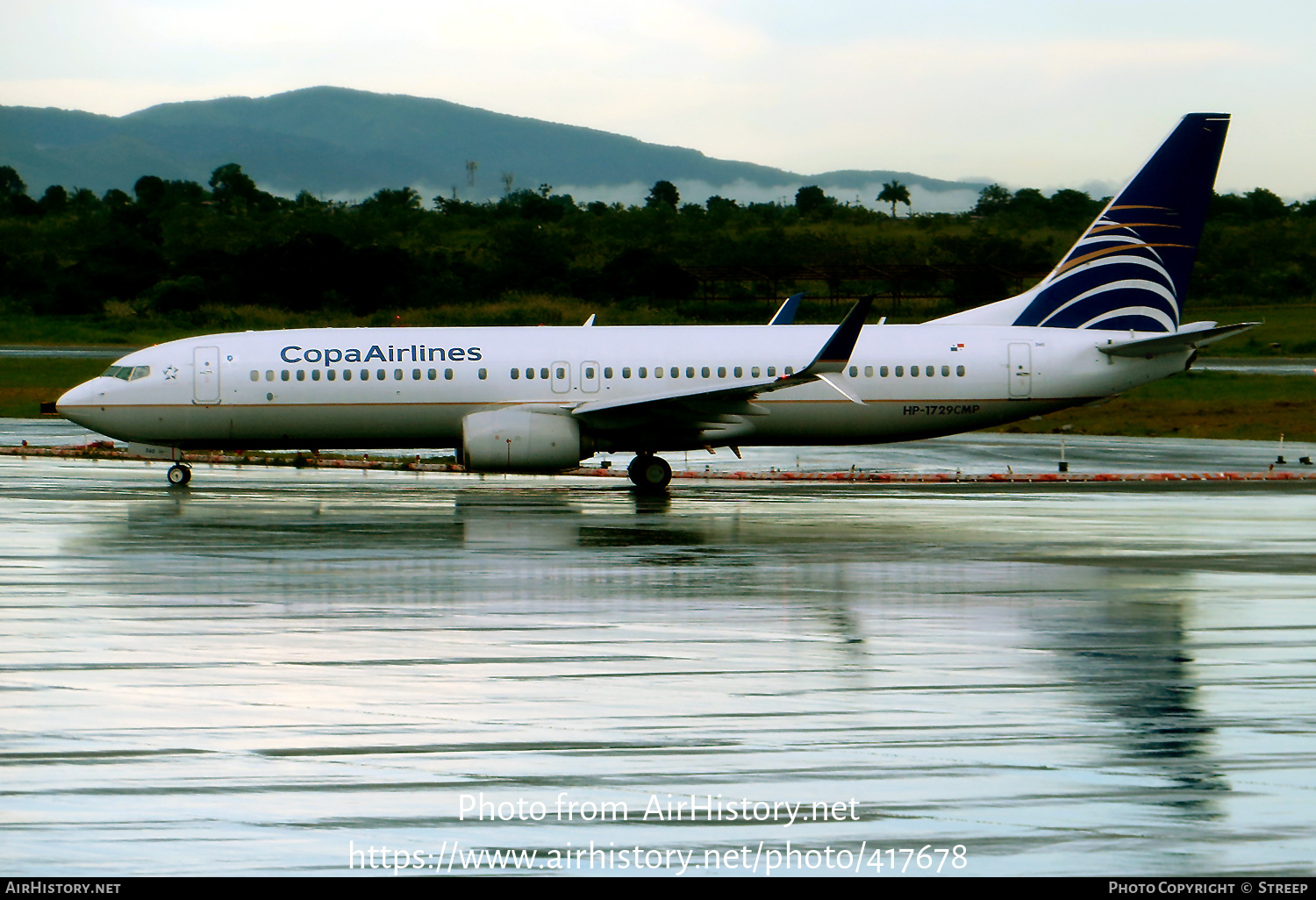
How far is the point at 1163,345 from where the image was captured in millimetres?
30094

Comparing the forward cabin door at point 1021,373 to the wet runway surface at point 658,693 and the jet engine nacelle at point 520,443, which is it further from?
the jet engine nacelle at point 520,443

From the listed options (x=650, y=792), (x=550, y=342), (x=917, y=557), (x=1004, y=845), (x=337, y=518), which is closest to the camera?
(x=1004, y=845)

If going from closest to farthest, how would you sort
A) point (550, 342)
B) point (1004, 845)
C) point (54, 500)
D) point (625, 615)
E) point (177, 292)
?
point (1004, 845), point (625, 615), point (54, 500), point (550, 342), point (177, 292)

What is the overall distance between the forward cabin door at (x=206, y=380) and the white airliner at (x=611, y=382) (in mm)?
33

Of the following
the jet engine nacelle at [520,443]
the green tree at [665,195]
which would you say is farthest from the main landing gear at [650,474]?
the green tree at [665,195]

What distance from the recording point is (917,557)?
19953mm

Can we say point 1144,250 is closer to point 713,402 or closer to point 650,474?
point 713,402

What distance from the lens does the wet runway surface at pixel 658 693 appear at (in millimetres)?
8336

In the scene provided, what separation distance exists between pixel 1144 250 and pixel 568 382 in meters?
12.6

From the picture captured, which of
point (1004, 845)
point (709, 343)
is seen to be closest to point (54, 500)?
point (709, 343)

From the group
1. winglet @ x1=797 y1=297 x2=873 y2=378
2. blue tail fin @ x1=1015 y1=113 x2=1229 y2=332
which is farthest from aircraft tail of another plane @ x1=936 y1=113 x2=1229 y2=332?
winglet @ x1=797 y1=297 x2=873 y2=378

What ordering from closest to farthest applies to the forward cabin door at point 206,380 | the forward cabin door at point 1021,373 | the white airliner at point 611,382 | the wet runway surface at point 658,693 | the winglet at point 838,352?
1. the wet runway surface at point 658,693
2. the winglet at point 838,352
3. the white airliner at point 611,382
4. the forward cabin door at point 206,380
5. the forward cabin door at point 1021,373

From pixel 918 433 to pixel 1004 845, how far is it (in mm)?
23304

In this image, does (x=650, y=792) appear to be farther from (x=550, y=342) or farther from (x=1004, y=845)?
(x=550, y=342)
